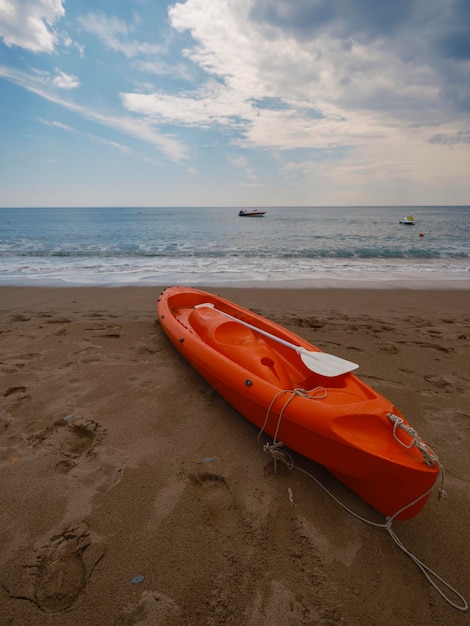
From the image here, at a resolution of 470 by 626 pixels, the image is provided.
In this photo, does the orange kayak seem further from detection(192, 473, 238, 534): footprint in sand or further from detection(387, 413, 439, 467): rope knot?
detection(192, 473, 238, 534): footprint in sand

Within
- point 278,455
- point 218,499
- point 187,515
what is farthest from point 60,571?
point 278,455

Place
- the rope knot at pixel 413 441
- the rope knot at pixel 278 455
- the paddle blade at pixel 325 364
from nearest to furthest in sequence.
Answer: the rope knot at pixel 413 441
the rope knot at pixel 278 455
the paddle blade at pixel 325 364

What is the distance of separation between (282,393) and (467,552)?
1.23 metres

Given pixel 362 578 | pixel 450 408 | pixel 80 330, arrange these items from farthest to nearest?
pixel 80 330 < pixel 450 408 < pixel 362 578

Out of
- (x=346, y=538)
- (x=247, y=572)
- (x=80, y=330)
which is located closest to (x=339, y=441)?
(x=346, y=538)

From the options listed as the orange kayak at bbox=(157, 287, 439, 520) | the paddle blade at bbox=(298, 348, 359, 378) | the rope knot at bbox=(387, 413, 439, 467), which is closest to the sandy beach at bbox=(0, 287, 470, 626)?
the orange kayak at bbox=(157, 287, 439, 520)

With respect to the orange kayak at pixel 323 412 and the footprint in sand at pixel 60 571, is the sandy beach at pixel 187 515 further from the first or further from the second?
the orange kayak at pixel 323 412

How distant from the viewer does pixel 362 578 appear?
1575 millimetres

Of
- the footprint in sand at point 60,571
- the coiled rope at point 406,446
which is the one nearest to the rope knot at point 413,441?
the coiled rope at point 406,446

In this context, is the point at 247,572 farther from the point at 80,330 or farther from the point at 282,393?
the point at 80,330

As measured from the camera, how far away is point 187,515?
72.9 inches

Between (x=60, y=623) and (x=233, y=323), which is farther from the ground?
(x=233, y=323)

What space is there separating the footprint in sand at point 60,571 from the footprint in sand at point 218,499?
1.91ft

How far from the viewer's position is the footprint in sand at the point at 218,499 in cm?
182
